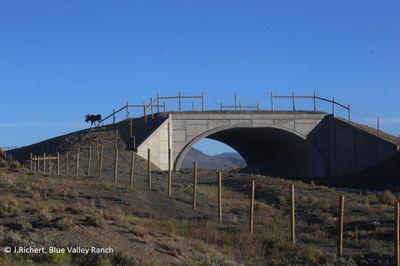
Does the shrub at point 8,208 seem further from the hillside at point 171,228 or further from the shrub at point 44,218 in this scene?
the shrub at point 44,218

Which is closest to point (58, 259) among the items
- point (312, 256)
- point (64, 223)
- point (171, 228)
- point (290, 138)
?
point (64, 223)

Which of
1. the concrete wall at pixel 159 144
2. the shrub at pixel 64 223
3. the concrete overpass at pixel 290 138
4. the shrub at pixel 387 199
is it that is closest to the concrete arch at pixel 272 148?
the concrete overpass at pixel 290 138

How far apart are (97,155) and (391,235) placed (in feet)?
101

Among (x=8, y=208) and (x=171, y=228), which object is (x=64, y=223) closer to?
(x=8, y=208)

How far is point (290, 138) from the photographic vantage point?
55.6 m

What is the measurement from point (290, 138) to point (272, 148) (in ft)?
18.2

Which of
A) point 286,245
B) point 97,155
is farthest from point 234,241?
point 97,155

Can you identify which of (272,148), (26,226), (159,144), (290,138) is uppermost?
(290,138)

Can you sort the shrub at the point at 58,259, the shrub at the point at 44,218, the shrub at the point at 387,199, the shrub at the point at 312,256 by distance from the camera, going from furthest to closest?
the shrub at the point at 387,199 → the shrub at the point at 312,256 → the shrub at the point at 44,218 → the shrub at the point at 58,259

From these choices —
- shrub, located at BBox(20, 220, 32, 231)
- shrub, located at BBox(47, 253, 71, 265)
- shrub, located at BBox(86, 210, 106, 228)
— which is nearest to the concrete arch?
shrub, located at BBox(86, 210, 106, 228)

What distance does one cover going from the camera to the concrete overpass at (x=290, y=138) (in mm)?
51250

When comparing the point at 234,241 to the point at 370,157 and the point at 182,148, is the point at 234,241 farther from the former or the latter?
the point at 370,157

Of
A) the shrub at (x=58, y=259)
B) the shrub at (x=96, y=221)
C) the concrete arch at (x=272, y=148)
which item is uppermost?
the concrete arch at (x=272, y=148)

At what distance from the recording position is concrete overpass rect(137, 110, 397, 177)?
5125 centimetres
